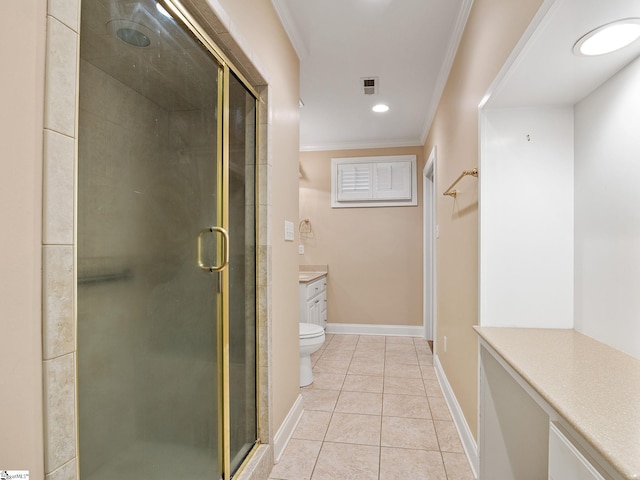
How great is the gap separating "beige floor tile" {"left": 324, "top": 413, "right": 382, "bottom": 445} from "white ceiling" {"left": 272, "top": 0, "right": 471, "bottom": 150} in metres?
2.52

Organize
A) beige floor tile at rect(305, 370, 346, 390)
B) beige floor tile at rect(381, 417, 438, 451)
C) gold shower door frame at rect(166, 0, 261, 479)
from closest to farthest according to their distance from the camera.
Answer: gold shower door frame at rect(166, 0, 261, 479) → beige floor tile at rect(381, 417, 438, 451) → beige floor tile at rect(305, 370, 346, 390)

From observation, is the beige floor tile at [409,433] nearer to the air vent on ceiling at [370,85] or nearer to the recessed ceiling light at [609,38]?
the recessed ceiling light at [609,38]

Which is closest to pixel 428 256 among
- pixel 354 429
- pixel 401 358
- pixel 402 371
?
pixel 401 358

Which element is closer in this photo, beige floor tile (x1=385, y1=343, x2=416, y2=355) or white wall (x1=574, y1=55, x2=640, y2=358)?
white wall (x1=574, y1=55, x2=640, y2=358)

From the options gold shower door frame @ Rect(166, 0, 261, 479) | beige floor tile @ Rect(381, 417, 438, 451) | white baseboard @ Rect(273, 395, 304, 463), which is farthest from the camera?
beige floor tile @ Rect(381, 417, 438, 451)

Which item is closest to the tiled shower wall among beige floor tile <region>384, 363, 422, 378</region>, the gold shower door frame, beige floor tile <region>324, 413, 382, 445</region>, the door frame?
the gold shower door frame

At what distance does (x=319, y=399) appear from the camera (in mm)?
2637

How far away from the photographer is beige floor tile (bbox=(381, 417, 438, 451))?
202cm

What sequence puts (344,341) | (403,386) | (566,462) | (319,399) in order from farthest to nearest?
(344,341)
(403,386)
(319,399)
(566,462)

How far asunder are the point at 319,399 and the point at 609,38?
2579mm

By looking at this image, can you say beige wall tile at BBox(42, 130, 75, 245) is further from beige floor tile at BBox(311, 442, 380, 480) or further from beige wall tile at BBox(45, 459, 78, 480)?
beige floor tile at BBox(311, 442, 380, 480)

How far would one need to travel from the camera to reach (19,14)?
60 centimetres

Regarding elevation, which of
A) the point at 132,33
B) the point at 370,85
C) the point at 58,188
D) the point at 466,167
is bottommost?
the point at 58,188

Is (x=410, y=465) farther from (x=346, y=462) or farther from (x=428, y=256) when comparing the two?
(x=428, y=256)
